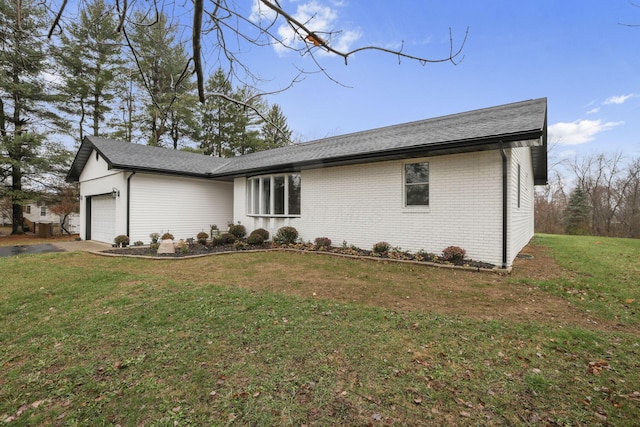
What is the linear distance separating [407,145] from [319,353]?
6271mm

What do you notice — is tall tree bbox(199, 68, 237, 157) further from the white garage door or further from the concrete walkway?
the concrete walkway

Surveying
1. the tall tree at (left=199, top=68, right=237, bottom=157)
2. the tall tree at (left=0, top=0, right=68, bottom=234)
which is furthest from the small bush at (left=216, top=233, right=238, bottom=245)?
the tall tree at (left=199, top=68, right=237, bottom=157)

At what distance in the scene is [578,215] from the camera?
76.7 ft

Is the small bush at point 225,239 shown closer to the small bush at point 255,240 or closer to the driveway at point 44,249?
the small bush at point 255,240

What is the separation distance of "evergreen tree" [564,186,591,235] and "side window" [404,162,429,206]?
23174 millimetres

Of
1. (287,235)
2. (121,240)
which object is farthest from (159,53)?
(121,240)

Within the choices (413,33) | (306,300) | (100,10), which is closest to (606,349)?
(306,300)

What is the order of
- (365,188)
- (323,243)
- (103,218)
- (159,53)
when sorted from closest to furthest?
(159,53) → (365,188) → (323,243) → (103,218)

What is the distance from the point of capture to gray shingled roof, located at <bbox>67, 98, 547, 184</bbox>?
262 inches

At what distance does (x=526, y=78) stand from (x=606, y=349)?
7.43m

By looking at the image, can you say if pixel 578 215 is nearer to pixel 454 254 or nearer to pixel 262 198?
pixel 454 254

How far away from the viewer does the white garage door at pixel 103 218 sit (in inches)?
484

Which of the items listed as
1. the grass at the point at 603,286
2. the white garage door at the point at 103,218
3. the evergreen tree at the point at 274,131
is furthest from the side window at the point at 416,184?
the white garage door at the point at 103,218

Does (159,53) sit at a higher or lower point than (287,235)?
higher
